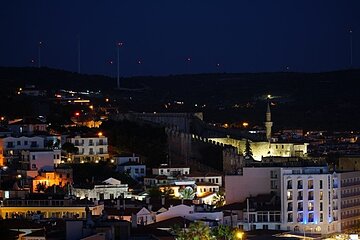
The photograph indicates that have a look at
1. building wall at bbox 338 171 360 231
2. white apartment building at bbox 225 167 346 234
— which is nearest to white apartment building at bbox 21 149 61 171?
white apartment building at bbox 225 167 346 234

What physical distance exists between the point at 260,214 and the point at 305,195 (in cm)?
249

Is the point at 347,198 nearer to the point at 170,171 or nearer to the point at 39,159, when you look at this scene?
the point at 170,171

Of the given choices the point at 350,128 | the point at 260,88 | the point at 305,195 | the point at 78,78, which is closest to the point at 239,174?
the point at 305,195

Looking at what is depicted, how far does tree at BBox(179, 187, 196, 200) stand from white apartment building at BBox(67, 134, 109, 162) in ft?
32.1

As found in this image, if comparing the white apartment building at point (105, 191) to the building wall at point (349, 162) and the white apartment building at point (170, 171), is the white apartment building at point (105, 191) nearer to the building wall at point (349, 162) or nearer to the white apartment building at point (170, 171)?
the white apartment building at point (170, 171)

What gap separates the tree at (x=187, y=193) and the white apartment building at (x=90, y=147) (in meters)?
9.78

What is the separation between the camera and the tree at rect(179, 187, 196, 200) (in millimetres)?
68019

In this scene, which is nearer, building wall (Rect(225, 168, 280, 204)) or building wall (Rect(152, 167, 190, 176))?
building wall (Rect(225, 168, 280, 204))

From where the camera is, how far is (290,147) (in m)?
88.8

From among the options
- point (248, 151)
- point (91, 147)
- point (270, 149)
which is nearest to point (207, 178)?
point (91, 147)

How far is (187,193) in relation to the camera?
68.4 metres

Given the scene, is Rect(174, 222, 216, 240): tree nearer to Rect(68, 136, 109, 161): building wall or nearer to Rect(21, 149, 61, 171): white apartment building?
Rect(21, 149, 61, 171): white apartment building

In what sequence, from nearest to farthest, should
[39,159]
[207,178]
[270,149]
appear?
[39,159], [207,178], [270,149]

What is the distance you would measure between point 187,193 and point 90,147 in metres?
11.5
